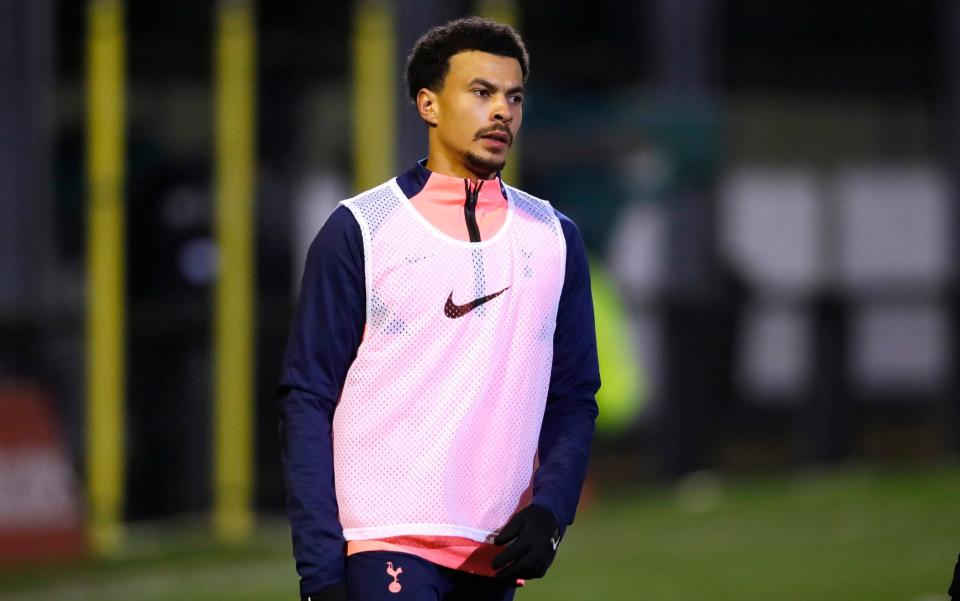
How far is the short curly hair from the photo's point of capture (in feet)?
14.4

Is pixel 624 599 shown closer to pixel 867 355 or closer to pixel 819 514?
pixel 819 514

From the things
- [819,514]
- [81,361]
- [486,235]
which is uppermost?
[486,235]

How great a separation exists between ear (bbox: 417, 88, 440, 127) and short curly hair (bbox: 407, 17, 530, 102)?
1cm

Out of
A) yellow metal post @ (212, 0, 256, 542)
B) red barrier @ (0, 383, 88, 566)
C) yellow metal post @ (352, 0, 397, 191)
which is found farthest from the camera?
yellow metal post @ (352, 0, 397, 191)

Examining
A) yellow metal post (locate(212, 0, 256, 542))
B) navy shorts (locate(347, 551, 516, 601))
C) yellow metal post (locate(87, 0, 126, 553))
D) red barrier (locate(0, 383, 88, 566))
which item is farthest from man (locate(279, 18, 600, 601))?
yellow metal post (locate(212, 0, 256, 542))

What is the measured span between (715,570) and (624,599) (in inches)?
44.6

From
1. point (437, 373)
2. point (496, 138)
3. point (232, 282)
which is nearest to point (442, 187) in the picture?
point (496, 138)

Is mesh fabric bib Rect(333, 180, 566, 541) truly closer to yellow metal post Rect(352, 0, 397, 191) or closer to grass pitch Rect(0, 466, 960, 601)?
grass pitch Rect(0, 466, 960, 601)

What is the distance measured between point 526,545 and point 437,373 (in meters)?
0.42

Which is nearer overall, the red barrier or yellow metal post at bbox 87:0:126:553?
the red barrier

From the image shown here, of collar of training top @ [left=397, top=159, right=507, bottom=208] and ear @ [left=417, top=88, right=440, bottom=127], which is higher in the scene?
ear @ [left=417, top=88, right=440, bottom=127]

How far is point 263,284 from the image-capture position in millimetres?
13859

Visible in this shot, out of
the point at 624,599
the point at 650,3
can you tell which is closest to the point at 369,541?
the point at 624,599

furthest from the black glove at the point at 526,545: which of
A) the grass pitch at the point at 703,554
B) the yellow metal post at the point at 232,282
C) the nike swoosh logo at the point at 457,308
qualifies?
the yellow metal post at the point at 232,282
